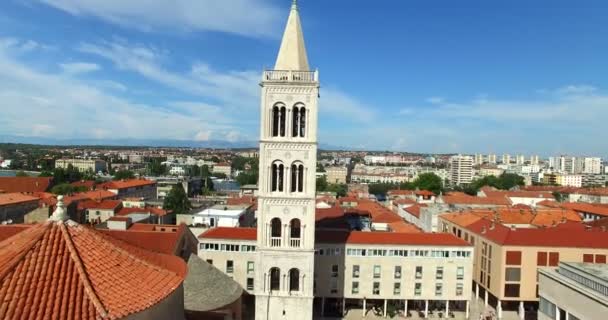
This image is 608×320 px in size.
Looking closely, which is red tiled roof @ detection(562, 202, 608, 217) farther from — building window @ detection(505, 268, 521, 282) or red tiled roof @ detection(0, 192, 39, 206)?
red tiled roof @ detection(0, 192, 39, 206)

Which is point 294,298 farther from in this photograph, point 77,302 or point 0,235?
point 77,302

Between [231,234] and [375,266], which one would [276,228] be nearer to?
[231,234]


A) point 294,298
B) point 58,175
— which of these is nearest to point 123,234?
point 294,298

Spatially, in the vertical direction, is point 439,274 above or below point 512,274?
above

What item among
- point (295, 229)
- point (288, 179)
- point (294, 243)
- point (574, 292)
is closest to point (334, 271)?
point (295, 229)

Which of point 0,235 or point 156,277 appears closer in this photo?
point 156,277
